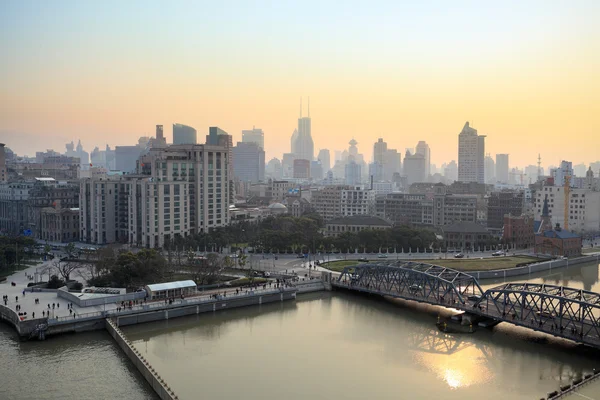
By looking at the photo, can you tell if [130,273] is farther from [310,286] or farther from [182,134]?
[182,134]

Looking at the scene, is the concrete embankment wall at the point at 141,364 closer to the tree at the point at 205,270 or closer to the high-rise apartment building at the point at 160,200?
the tree at the point at 205,270

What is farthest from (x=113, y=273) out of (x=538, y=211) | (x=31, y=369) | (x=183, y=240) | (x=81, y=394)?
(x=538, y=211)

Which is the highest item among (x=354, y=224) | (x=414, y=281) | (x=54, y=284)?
(x=354, y=224)

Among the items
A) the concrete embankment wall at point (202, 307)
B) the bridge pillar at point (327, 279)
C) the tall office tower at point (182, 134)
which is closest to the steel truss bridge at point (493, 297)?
the bridge pillar at point (327, 279)

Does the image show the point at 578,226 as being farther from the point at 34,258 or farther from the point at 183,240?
the point at 34,258

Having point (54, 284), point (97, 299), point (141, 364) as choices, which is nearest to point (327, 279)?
point (97, 299)

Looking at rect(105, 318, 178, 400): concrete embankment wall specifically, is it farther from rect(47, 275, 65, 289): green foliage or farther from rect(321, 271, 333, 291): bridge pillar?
rect(321, 271, 333, 291): bridge pillar
